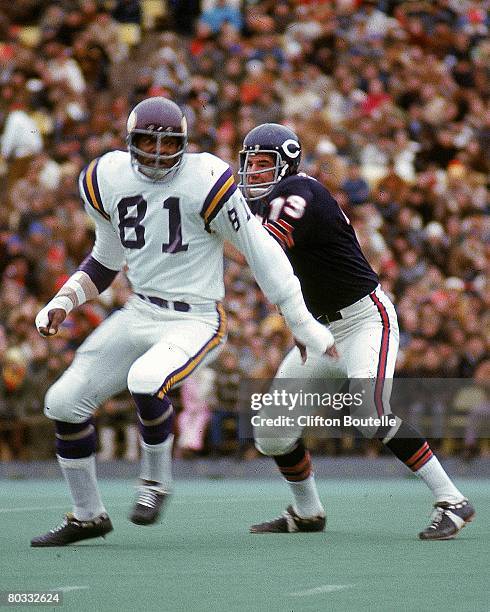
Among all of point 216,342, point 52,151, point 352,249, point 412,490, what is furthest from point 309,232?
point 52,151

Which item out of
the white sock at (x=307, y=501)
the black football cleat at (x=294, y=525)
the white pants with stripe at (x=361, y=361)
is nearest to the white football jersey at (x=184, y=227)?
the white pants with stripe at (x=361, y=361)

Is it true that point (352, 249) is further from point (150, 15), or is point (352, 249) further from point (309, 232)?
Answer: point (150, 15)

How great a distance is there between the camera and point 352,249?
7.68 meters

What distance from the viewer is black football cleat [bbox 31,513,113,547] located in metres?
6.95

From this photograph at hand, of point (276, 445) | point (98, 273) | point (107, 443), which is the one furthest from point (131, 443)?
point (98, 273)

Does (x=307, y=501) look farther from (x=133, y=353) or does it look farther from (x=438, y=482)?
(x=133, y=353)

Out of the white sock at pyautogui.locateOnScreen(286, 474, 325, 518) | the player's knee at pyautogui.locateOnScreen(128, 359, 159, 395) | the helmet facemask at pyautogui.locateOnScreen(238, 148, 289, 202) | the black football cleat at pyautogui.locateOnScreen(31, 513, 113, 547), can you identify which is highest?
the helmet facemask at pyautogui.locateOnScreen(238, 148, 289, 202)

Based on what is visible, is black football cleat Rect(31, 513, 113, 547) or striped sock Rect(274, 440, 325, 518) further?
striped sock Rect(274, 440, 325, 518)

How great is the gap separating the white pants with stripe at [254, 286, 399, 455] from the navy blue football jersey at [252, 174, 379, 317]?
0.09 meters

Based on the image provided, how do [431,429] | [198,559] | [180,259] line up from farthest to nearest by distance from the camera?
[431,429] → [180,259] → [198,559]

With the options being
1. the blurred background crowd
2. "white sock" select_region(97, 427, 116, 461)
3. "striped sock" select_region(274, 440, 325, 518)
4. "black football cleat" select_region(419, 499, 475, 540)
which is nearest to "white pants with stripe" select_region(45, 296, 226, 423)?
"striped sock" select_region(274, 440, 325, 518)

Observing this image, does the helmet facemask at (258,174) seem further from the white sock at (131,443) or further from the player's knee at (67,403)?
the white sock at (131,443)

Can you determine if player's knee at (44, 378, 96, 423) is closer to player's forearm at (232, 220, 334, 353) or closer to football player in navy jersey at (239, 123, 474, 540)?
player's forearm at (232, 220, 334, 353)

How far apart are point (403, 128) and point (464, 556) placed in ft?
37.5
